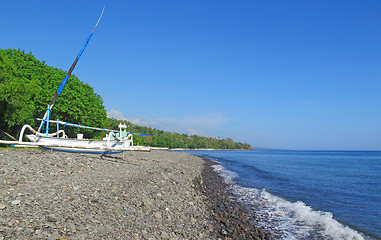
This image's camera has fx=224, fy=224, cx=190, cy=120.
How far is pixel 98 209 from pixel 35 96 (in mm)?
29477

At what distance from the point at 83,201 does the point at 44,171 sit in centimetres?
527

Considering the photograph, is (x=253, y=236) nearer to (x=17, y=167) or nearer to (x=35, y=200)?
(x=35, y=200)

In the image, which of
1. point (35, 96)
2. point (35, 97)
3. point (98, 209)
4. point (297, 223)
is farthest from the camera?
point (35, 96)

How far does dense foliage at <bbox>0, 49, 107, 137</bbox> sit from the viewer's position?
24.8 m

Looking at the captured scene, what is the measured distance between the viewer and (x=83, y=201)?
926 centimetres

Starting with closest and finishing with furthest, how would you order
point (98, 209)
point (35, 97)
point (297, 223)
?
1. point (98, 209)
2. point (297, 223)
3. point (35, 97)

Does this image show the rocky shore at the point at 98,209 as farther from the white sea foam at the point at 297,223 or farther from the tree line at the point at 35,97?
the tree line at the point at 35,97

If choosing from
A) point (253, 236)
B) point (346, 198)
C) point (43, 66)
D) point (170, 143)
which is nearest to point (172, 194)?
point (253, 236)

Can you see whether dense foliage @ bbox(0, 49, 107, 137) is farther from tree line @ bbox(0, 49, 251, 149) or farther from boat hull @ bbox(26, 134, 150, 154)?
boat hull @ bbox(26, 134, 150, 154)

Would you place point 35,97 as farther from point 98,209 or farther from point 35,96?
point 98,209

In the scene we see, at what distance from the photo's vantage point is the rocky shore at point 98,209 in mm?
6910

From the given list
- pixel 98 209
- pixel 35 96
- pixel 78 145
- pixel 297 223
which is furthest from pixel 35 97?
pixel 297 223

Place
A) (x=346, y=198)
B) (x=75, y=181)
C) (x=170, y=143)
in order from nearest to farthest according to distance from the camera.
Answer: (x=75, y=181) < (x=346, y=198) < (x=170, y=143)

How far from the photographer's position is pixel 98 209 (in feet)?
29.2
